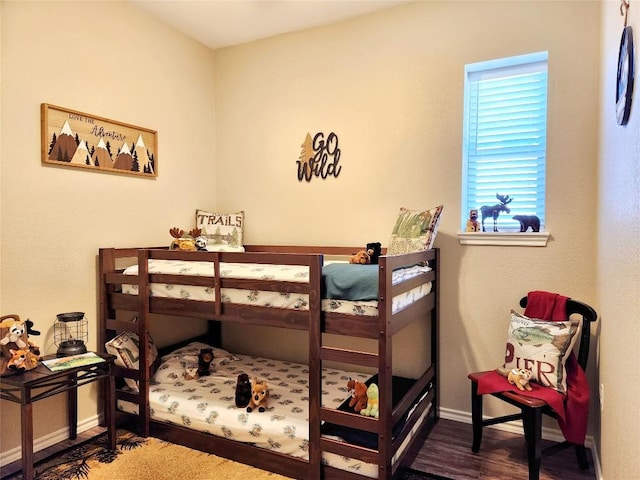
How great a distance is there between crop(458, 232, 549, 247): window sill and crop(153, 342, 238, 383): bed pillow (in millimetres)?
1911

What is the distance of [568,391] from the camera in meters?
2.03

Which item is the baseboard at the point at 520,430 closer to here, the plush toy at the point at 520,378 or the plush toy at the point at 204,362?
the plush toy at the point at 520,378

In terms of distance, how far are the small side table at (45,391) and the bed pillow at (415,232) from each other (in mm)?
1767

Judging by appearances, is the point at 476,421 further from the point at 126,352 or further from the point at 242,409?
the point at 126,352

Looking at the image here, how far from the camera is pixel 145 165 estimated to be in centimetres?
291

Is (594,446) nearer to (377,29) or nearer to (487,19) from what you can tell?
(487,19)

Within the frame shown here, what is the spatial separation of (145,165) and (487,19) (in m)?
2.45

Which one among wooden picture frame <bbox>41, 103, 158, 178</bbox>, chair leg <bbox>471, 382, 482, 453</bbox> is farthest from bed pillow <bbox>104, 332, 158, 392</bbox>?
chair leg <bbox>471, 382, 482, 453</bbox>

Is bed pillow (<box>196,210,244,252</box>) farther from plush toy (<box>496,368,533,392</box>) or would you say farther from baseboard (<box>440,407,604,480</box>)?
plush toy (<box>496,368,533,392</box>)

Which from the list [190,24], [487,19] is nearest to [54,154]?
[190,24]

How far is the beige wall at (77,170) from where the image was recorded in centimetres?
218

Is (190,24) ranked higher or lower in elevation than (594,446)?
higher

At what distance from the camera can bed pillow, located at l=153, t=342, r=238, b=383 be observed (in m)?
2.70

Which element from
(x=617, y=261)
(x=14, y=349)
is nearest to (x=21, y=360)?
(x=14, y=349)
